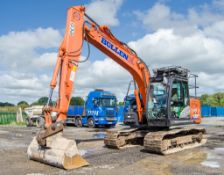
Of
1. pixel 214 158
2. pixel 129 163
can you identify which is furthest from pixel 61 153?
pixel 214 158

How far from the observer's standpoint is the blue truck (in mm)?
25219

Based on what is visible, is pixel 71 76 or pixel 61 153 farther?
pixel 71 76

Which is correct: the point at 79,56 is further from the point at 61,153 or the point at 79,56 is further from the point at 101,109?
the point at 101,109

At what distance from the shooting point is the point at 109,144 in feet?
38.7

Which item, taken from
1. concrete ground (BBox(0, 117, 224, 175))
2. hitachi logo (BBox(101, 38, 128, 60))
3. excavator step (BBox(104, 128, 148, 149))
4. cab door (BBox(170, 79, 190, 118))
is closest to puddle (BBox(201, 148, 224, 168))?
concrete ground (BBox(0, 117, 224, 175))

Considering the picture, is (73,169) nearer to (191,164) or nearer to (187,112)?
(191,164)

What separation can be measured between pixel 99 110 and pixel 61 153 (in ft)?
56.2

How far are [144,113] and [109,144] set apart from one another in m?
1.73

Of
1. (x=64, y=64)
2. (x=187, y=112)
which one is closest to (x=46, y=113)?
(x=64, y=64)

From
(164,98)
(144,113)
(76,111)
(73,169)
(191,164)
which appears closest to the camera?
(73,169)

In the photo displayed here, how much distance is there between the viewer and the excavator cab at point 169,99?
11234mm

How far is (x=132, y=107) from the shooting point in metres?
12.9

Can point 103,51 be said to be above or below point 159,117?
above

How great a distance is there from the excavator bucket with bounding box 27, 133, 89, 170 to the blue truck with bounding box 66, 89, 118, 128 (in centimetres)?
1656
